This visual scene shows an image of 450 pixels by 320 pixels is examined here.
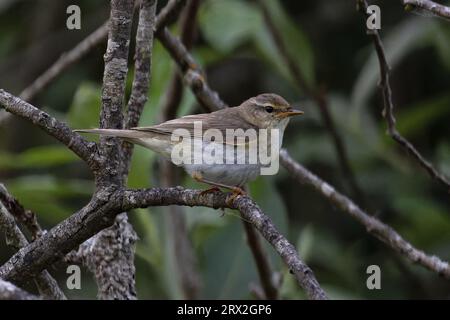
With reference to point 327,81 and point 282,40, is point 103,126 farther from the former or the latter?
point 327,81

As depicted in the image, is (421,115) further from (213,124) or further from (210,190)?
(210,190)

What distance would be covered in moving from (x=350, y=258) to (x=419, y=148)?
3.95 feet

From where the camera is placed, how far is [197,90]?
4238mm

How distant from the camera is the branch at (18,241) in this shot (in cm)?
306

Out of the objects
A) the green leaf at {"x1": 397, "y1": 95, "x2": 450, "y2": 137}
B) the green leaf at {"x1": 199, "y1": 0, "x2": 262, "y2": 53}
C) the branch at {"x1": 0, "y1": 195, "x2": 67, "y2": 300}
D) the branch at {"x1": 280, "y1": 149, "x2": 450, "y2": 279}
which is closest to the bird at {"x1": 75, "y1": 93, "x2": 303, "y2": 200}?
the branch at {"x1": 280, "y1": 149, "x2": 450, "y2": 279}

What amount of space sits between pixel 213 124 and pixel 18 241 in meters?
1.21

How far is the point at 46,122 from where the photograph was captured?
9.27 feet

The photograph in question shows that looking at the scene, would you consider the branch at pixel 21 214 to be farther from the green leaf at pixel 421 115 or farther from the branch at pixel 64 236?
the green leaf at pixel 421 115

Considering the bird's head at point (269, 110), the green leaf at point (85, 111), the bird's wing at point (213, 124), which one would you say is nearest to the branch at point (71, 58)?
the green leaf at point (85, 111)

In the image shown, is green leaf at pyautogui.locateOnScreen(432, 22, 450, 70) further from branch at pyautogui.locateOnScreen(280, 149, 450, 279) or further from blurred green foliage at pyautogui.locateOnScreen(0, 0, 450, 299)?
branch at pyautogui.locateOnScreen(280, 149, 450, 279)

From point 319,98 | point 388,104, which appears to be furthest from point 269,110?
point 388,104

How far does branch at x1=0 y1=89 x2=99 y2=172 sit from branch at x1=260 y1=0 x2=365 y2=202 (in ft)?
6.92

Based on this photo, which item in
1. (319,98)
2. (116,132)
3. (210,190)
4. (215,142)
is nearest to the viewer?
(116,132)
